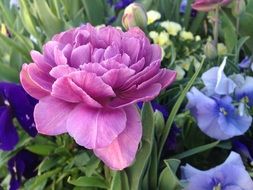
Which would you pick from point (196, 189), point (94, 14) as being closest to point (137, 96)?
point (196, 189)

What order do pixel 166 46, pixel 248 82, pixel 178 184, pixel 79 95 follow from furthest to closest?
pixel 166 46, pixel 248 82, pixel 178 184, pixel 79 95

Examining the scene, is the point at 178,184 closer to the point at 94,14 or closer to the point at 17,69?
the point at 17,69

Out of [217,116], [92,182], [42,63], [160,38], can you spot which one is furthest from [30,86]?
[160,38]

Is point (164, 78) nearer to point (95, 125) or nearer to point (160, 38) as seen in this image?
point (95, 125)

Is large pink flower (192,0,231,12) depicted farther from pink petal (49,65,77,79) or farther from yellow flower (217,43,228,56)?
pink petal (49,65,77,79)

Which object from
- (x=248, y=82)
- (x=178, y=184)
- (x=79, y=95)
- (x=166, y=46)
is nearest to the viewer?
(x=79, y=95)

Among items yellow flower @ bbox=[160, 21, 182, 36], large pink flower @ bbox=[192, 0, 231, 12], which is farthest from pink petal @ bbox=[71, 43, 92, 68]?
yellow flower @ bbox=[160, 21, 182, 36]

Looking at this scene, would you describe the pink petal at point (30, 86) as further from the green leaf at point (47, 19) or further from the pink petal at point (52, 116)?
the green leaf at point (47, 19)
